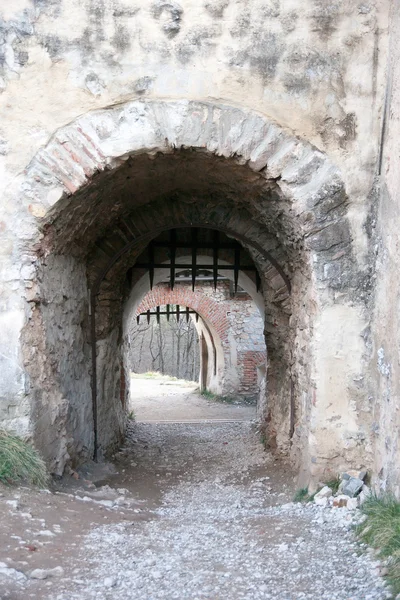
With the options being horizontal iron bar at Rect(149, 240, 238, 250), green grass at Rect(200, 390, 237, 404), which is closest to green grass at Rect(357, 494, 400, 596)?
horizontal iron bar at Rect(149, 240, 238, 250)

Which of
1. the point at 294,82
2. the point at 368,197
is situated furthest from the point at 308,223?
the point at 294,82

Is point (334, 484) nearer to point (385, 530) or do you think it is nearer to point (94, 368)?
point (385, 530)

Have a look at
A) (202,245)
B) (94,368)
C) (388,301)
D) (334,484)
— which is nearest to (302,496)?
(334,484)

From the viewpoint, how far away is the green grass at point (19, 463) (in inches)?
126

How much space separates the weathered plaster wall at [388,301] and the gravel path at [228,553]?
412mm

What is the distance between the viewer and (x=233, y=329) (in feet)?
37.7

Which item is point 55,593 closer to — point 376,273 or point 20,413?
point 20,413

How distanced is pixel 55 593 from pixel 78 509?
988mm

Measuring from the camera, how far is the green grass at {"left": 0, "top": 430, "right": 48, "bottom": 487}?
321 centimetres

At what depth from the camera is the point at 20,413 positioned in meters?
3.45

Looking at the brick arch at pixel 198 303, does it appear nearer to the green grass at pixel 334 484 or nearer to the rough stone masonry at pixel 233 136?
the rough stone masonry at pixel 233 136

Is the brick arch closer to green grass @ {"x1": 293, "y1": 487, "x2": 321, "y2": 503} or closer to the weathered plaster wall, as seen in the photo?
green grass @ {"x1": 293, "y1": 487, "x2": 321, "y2": 503}

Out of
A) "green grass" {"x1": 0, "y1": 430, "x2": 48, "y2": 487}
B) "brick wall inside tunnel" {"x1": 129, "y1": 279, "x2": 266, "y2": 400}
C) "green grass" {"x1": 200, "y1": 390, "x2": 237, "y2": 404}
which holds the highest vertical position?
"brick wall inside tunnel" {"x1": 129, "y1": 279, "x2": 266, "y2": 400}

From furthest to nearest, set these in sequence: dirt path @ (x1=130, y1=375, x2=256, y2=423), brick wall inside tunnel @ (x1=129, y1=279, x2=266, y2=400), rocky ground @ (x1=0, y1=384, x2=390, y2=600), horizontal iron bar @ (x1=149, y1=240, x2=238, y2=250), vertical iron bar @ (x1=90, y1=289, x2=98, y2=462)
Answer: brick wall inside tunnel @ (x1=129, y1=279, x2=266, y2=400) → dirt path @ (x1=130, y1=375, x2=256, y2=423) → horizontal iron bar @ (x1=149, y1=240, x2=238, y2=250) → vertical iron bar @ (x1=90, y1=289, x2=98, y2=462) → rocky ground @ (x1=0, y1=384, x2=390, y2=600)
